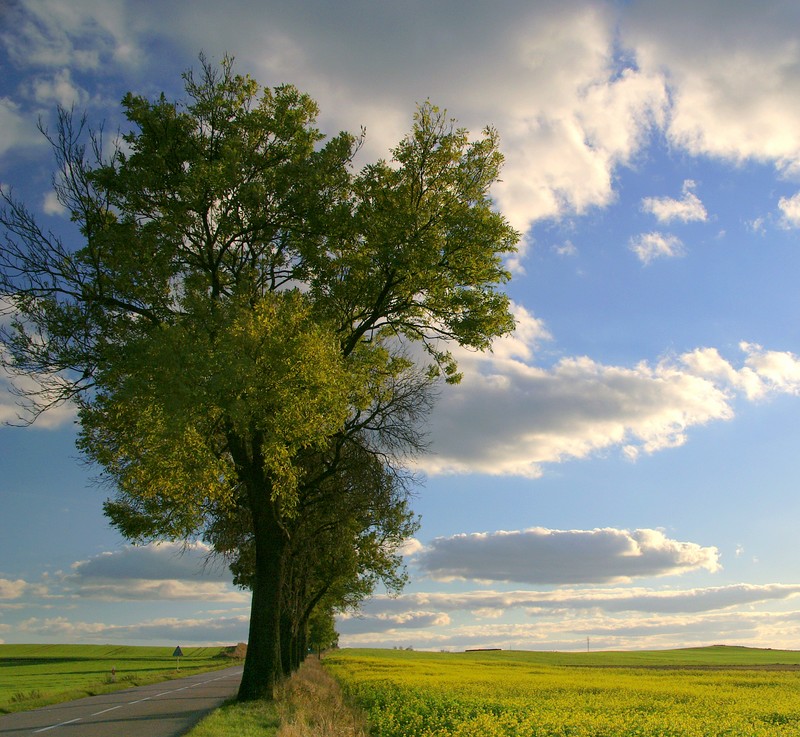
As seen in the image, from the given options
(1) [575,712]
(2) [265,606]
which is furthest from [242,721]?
(1) [575,712]

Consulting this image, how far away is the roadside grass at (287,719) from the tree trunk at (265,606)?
0.57 meters

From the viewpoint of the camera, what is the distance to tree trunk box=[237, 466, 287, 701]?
20500 millimetres

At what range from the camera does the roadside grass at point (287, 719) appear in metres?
14.2

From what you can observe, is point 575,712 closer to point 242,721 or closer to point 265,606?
point 242,721

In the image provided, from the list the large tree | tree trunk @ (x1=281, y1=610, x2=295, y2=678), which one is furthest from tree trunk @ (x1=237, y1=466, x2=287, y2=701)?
tree trunk @ (x1=281, y1=610, x2=295, y2=678)

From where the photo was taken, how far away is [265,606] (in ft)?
68.5

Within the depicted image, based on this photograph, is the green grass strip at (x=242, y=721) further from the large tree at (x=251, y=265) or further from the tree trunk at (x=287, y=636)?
the tree trunk at (x=287, y=636)

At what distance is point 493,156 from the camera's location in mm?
21688

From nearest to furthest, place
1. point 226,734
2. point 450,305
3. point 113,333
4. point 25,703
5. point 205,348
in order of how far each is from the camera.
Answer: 1. point 226,734
2. point 205,348
3. point 113,333
4. point 450,305
5. point 25,703

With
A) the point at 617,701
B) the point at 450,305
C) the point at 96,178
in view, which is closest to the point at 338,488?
the point at 450,305

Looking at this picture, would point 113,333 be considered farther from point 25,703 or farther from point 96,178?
point 25,703

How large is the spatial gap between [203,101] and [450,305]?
30.7ft

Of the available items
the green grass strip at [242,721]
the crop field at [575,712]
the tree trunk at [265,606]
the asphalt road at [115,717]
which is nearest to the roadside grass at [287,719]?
the green grass strip at [242,721]

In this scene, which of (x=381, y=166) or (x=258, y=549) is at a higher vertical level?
(x=381, y=166)
